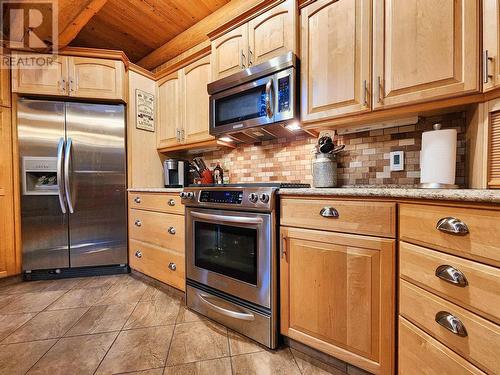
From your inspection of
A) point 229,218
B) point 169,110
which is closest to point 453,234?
point 229,218

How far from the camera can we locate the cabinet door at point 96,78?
2.26 metres

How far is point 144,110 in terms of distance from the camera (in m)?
2.52

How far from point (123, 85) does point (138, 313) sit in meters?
2.15

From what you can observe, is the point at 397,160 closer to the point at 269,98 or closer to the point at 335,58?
the point at 335,58

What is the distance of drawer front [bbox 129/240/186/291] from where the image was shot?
72.2 inches

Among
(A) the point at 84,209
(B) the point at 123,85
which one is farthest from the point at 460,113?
(A) the point at 84,209

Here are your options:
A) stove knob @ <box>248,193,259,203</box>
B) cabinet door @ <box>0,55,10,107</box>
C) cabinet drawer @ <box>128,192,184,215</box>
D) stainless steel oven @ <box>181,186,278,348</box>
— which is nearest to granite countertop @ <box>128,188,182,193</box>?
cabinet drawer @ <box>128,192,184,215</box>

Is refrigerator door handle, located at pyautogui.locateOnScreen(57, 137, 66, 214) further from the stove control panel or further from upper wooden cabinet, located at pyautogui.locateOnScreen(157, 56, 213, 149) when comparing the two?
the stove control panel

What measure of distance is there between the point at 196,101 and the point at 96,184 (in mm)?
1332

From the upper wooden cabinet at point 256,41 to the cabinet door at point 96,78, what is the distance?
1138 mm

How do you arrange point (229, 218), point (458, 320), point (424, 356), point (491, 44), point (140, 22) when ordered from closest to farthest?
point (458, 320) < point (424, 356) < point (491, 44) < point (229, 218) < point (140, 22)

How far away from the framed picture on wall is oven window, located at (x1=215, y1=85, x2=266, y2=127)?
1.12 metres

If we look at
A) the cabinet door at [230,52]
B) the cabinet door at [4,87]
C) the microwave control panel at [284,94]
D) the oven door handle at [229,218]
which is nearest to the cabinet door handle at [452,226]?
the oven door handle at [229,218]

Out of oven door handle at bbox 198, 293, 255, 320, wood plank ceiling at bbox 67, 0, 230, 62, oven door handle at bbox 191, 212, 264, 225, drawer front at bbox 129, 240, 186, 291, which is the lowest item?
oven door handle at bbox 198, 293, 255, 320
